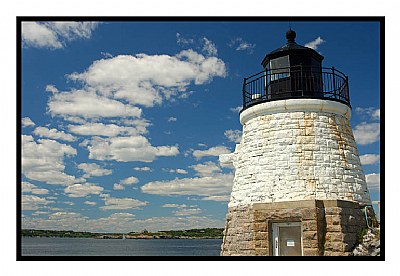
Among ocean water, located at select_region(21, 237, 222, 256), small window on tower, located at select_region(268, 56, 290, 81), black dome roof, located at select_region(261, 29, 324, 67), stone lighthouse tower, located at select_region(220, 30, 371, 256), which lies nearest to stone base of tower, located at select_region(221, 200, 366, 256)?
stone lighthouse tower, located at select_region(220, 30, 371, 256)

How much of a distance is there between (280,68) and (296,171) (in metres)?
1.76

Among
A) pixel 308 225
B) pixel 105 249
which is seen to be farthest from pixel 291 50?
pixel 105 249

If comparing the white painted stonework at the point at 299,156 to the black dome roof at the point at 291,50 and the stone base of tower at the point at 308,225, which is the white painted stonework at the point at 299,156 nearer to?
the stone base of tower at the point at 308,225

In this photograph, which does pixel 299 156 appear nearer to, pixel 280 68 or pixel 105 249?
pixel 280 68

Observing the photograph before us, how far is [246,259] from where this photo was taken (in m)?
6.12

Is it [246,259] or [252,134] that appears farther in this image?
[252,134]

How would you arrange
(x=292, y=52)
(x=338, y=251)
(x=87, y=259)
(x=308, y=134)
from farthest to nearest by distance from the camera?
1. (x=292, y=52)
2. (x=308, y=134)
3. (x=338, y=251)
4. (x=87, y=259)

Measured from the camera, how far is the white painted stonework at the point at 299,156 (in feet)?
25.2

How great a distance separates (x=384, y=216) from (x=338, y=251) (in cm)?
148

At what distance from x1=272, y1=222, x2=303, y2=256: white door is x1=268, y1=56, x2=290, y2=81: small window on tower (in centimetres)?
234

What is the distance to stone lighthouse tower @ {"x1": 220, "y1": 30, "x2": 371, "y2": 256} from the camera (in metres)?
7.45

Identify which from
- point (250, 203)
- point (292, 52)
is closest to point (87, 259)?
point (250, 203)

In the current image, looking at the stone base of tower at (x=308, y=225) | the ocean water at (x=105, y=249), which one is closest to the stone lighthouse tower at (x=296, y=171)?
the stone base of tower at (x=308, y=225)
